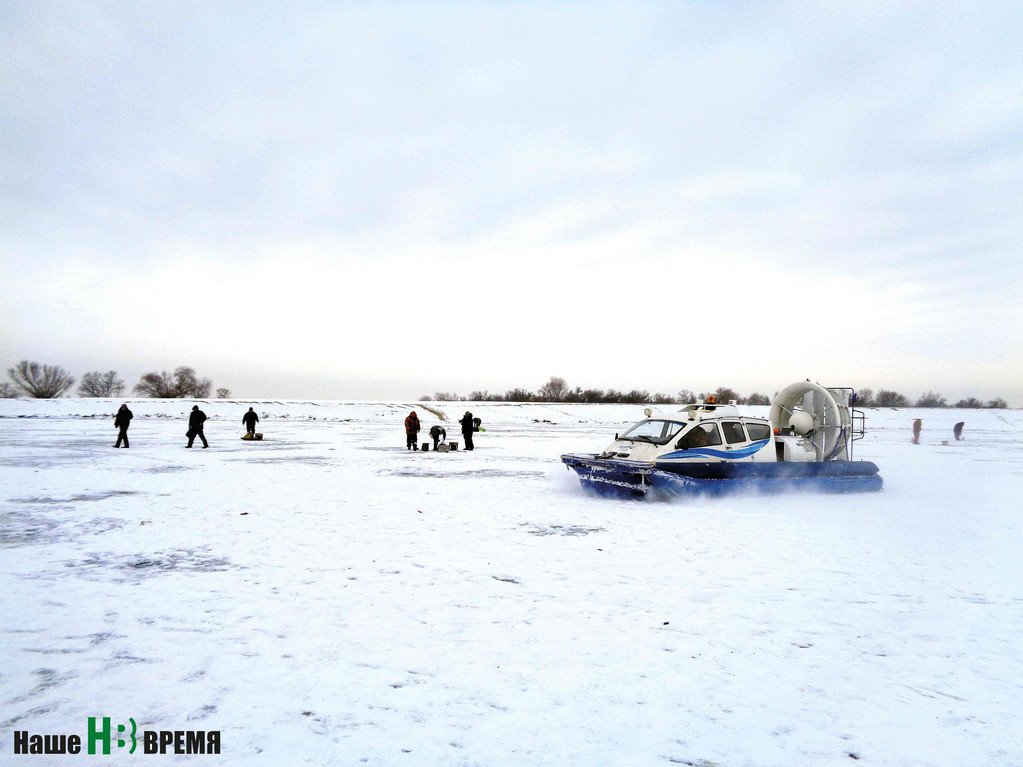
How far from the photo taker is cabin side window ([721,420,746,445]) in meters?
11.8

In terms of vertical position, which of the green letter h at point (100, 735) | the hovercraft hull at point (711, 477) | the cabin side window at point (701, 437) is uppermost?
the cabin side window at point (701, 437)

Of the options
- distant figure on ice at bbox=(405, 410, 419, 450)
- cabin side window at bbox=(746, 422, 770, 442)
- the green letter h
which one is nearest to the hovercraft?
cabin side window at bbox=(746, 422, 770, 442)

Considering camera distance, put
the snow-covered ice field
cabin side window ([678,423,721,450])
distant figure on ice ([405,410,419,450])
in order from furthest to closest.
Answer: distant figure on ice ([405,410,419,450]), cabin side window ([678,423,721,450]), the snow-covered ice field

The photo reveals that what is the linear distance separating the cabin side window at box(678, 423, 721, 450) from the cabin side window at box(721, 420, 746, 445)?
0.74 feet

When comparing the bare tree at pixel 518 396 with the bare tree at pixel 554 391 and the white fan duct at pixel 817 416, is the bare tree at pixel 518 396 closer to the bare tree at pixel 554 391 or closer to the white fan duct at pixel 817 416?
the bare tree at pixel 554 391

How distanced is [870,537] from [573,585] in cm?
500

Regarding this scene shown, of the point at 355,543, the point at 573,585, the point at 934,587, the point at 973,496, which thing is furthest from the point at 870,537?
the point at 355,543

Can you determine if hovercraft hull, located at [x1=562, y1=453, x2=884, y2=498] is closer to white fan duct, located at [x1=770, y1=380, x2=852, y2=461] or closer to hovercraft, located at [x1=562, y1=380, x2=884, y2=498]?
hovercraft, located at [x1=562, y1=380, x2=884, y2=498]

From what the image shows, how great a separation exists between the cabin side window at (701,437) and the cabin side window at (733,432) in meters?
0.22

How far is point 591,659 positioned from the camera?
4195 millimetres

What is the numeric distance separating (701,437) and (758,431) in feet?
5.04

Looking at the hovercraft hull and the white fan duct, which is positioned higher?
the white fan duct

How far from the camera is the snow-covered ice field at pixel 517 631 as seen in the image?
327cm

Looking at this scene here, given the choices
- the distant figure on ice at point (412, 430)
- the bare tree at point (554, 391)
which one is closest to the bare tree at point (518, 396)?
the bare tree at point (554, 391)
